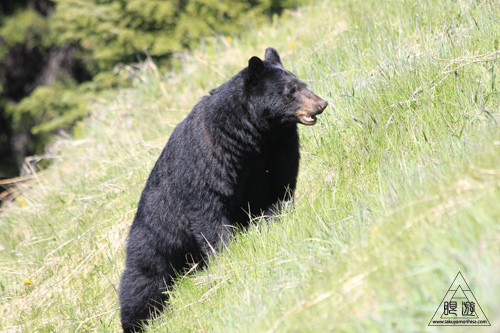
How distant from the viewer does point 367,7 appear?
5832 mm

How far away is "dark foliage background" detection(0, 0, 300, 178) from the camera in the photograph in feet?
30.2

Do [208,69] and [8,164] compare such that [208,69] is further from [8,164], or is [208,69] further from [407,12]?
[8,164]

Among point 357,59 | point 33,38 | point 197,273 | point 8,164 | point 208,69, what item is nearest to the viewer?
point 197,273

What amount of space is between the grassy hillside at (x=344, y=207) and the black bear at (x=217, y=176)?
0.27m

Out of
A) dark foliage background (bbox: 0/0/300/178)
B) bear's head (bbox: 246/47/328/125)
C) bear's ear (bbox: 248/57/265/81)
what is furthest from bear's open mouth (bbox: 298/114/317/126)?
dark foliage background (bbox: 0/0/300/178)

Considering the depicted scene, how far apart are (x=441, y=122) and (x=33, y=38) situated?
12612mm

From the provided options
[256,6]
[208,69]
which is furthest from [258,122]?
[256,6]

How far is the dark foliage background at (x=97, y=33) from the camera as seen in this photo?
362 inches

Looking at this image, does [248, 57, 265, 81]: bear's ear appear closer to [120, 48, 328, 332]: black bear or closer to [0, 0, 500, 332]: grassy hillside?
[120, 48, 328, 332]: black bear

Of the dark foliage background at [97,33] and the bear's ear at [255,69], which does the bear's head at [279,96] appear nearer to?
the bear's ear at [255,69]

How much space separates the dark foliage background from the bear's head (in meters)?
5.04

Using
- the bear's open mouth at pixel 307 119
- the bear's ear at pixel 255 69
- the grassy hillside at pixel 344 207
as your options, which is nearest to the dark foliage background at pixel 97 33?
the grassy hillside at pixel 344 207

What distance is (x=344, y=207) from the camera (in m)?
3.14

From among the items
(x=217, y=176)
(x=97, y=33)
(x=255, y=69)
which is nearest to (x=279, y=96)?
(x=255, y=69)
